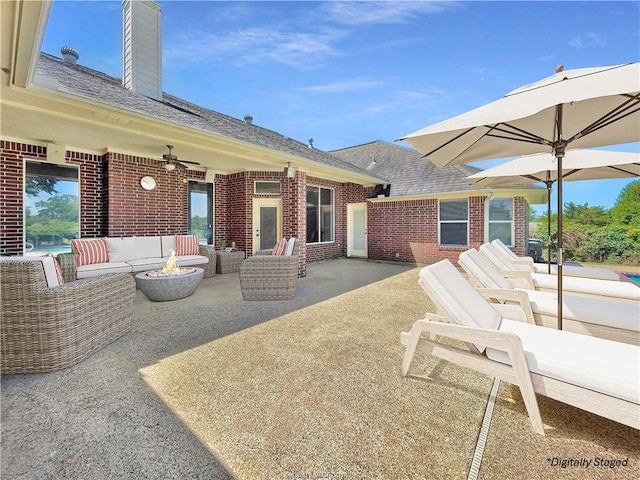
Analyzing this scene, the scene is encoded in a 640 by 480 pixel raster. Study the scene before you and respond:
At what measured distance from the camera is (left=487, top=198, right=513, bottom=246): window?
29.4ft

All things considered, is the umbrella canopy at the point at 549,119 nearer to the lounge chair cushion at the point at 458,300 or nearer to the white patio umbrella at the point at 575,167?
the white patio umbrella at the point at 575,167

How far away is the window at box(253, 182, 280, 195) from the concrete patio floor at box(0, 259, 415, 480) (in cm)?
582

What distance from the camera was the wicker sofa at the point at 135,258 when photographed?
5344 mm

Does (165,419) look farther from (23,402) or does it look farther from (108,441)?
(23,402)

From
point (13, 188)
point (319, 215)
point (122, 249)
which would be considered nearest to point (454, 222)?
point (319, 215)

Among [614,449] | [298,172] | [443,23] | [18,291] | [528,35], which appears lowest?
[614,449]

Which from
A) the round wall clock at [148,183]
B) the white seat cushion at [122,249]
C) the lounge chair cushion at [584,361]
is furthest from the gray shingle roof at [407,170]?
the white seat cushion at [122,249]

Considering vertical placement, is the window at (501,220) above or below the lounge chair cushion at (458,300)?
above

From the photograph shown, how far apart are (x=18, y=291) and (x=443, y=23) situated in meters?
8.80

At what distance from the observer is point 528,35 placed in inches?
242

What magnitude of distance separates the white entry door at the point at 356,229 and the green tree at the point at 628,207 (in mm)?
10992

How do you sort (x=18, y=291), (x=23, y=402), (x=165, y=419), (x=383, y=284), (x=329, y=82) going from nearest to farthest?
(x=165, y=419) < (x=23, y=402) < (x=18, y=291) < (x=383, y=284) < (x=329, y=82)

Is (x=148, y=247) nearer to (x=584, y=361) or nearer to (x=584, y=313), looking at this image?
(x=584, y=361)

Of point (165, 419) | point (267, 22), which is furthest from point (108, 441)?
point (267, 22)
